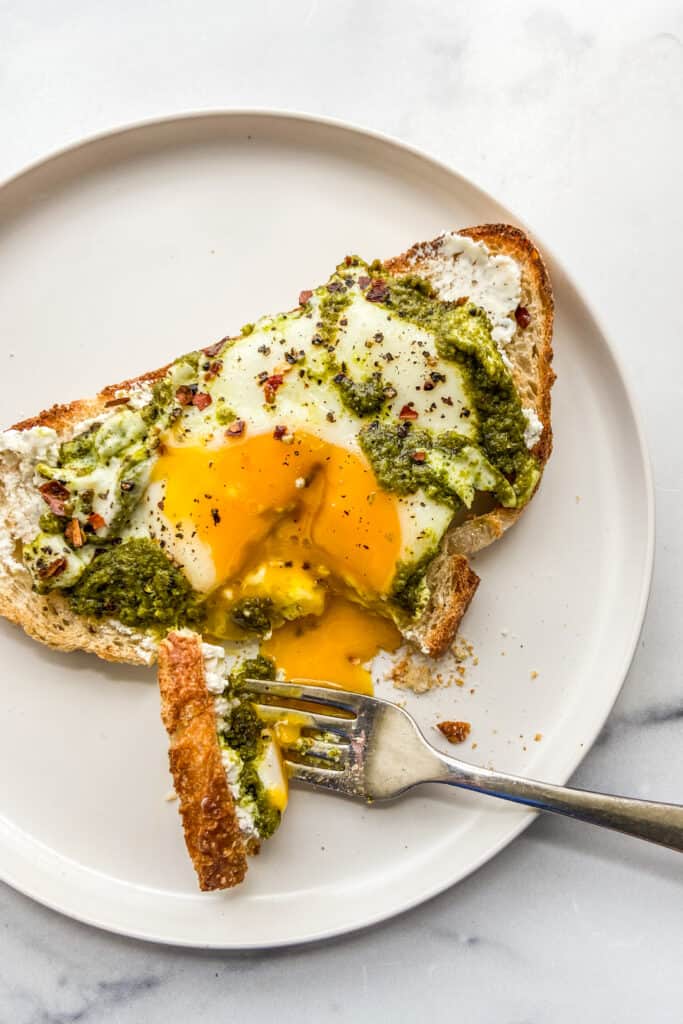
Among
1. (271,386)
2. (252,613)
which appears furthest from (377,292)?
(252,613)

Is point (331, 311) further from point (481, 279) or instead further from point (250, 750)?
point (250, 750)

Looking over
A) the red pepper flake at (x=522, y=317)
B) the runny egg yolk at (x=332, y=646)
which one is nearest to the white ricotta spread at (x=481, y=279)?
the red pepper flake at (x=522, y=317)

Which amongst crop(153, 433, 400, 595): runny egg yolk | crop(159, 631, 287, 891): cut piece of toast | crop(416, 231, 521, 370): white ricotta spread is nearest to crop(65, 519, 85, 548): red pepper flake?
crop(153, 433, 400, 595): runny egg yolk

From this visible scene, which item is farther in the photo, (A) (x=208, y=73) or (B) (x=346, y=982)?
(A) (x=208, y=73)

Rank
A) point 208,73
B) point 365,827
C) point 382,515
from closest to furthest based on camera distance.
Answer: point 382,515 < point 365,827 < point 208,73

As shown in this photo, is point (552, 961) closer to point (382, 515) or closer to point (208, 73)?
point (382, 515)

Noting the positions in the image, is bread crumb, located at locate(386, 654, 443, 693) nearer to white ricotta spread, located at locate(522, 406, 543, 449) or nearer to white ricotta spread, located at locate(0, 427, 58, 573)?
white ricotta spread, located at locate(522, 406, 543, 449)

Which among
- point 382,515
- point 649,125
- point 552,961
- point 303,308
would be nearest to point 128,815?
point 382,515
